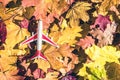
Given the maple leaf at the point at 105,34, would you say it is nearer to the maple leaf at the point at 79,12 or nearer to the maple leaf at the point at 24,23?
the maple leaf at the point at 79,12

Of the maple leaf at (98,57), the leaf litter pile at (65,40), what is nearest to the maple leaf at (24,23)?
the leaf litter pile at (65,40)

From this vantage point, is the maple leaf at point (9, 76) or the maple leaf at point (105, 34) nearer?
the maple leaf at point (9, 76)

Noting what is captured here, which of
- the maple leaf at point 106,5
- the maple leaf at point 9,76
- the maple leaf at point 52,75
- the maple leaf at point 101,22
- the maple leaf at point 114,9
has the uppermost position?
the maple leaf at point 114,9

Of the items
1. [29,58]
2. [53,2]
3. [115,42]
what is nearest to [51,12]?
[53,2]

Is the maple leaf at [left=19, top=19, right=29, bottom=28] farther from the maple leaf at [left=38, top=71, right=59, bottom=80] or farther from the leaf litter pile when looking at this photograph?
the maple leaf at [left=38, top=71, right=59, bottom=80]

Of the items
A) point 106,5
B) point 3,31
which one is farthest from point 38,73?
point 106,5

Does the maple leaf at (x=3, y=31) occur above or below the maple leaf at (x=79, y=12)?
below

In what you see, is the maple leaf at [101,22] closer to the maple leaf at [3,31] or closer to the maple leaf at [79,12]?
the maple leaf at [79,12]
